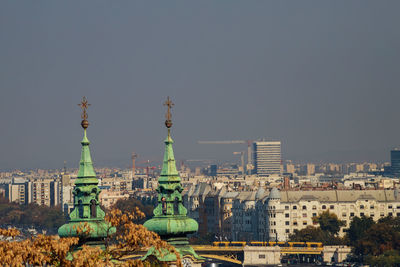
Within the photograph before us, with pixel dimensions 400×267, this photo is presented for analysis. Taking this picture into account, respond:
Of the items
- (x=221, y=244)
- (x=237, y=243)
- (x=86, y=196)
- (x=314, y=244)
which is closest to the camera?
(x=86, y=196)

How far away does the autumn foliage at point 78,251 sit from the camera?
4134 centimetres

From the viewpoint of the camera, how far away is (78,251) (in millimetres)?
42875

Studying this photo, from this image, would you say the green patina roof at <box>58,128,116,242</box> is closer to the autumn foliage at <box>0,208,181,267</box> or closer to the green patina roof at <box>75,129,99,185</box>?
the green patina roof at <box>75,129,99,185</box>

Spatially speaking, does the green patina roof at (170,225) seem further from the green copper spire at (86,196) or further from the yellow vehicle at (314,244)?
the yellow vehicle at (314,244)

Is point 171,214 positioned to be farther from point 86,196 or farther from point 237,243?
point 237,243

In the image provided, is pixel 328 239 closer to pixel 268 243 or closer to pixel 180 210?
pixel 268 243

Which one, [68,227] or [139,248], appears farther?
[68,227]

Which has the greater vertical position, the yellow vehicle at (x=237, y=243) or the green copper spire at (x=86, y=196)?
the yellow vehicle at (x=237, y=243)

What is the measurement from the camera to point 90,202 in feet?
177

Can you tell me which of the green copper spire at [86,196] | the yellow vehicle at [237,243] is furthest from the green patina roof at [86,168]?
the yellow vehicle at [237,243]

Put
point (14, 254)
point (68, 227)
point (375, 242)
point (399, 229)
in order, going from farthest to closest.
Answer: point (399, 229) < point (375, 242) < point (68, 227) < point (14, 254)

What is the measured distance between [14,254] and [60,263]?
1723 millimetres

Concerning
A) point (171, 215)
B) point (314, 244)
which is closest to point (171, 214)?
point (171, 215)

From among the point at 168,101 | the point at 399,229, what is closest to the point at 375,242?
the point at 399,229
